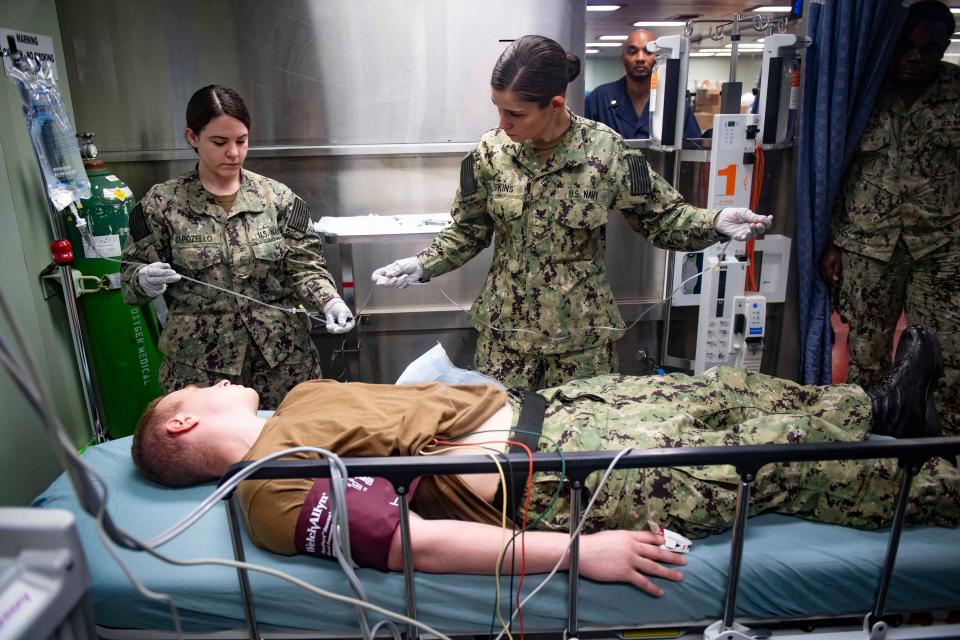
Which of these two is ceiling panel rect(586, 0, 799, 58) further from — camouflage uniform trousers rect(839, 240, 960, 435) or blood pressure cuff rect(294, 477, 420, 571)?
blood pressure cuff rect(294, 477, 420, 571)

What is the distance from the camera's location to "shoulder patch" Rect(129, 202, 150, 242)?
2213 millimetres

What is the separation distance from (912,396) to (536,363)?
3.61 ft

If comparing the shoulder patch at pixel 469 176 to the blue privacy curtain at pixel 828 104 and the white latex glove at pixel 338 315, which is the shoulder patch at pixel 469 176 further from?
the blue privacy curtain at pixel 828 104

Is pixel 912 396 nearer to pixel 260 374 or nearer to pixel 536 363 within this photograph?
pixel 536 363

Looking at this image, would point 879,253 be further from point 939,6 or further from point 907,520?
point 907,520

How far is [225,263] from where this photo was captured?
223 centimetres

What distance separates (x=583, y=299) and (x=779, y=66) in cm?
130

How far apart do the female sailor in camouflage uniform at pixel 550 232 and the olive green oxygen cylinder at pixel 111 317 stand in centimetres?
119

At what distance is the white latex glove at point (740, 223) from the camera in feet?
6.49

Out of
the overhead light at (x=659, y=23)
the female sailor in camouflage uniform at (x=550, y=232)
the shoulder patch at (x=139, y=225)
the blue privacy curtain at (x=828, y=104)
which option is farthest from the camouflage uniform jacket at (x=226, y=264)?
the overhead light at (x=659, y=23)

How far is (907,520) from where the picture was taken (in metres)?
1.48

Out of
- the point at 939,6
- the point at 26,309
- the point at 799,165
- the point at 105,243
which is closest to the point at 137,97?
the point at 105,243

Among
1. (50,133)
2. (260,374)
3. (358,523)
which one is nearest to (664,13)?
(260,374)

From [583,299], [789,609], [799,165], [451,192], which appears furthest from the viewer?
[451,192]
